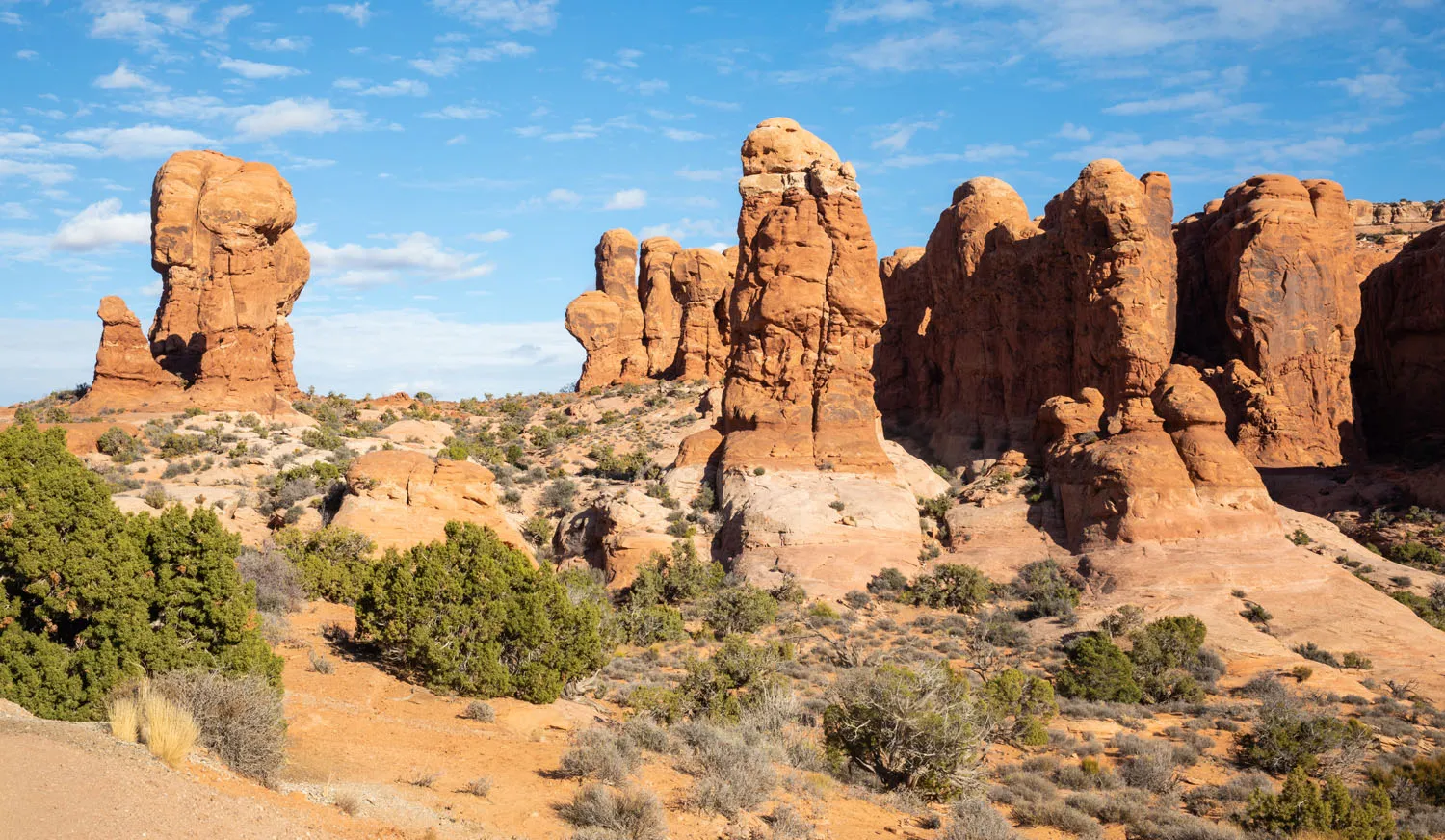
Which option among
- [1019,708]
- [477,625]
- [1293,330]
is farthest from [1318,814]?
[1293,330]

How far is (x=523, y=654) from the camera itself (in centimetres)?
1489

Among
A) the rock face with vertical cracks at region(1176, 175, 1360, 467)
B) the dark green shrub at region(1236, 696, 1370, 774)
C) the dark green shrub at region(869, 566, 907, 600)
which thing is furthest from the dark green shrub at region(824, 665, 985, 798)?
the rock face with vertical cracks at region(1176, 175, 1360, 467)

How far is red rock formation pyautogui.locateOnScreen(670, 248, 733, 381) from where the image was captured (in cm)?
5766

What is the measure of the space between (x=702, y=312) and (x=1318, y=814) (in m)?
49.0

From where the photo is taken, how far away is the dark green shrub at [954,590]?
91.9 feet

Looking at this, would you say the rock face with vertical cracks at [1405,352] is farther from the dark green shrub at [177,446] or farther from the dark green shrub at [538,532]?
the dark green shrub at [177,446]

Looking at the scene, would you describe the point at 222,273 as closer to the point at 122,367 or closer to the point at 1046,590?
the point at 122,367

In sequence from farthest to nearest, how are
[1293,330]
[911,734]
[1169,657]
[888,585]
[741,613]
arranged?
[1293,330], [888,585], [741,613], [1169,657], [911,734]

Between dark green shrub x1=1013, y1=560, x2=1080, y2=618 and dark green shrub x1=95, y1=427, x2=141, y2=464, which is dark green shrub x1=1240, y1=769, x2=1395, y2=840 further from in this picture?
dark green shrub x1=95, y1=427, x2=141, y2=464

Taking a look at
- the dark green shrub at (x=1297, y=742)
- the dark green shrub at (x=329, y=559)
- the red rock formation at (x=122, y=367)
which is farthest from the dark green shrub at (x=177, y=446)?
the dark green shrub at (x=1297, y=742)

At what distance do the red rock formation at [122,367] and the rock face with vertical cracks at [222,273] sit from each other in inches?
4.0

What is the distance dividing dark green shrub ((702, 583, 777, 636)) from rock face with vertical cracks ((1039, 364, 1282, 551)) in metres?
10.0

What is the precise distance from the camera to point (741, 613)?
24891 millimetres

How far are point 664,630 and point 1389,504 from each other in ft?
88.0
